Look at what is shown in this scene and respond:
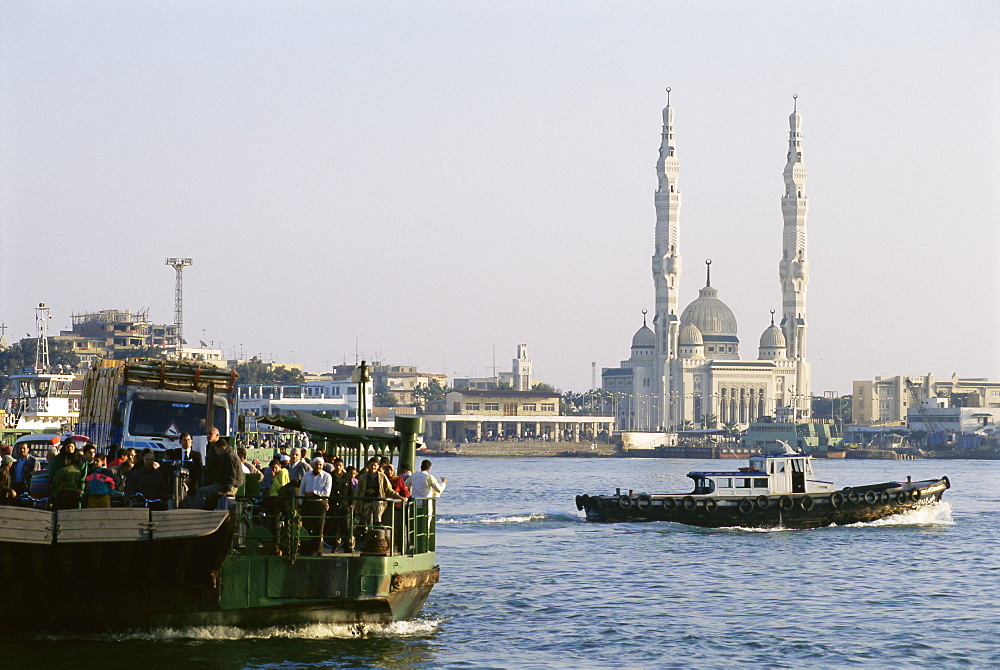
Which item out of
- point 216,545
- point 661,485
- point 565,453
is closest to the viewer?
point 216,545

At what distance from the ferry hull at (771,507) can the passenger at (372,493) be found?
2926 centimetres

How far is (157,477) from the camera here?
18719mm

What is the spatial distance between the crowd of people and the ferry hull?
Answer: 27.7 m

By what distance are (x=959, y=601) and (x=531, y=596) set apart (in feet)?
27.2

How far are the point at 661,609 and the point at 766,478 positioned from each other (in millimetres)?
21409

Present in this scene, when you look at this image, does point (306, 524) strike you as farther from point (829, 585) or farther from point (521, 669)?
point (829, 585)

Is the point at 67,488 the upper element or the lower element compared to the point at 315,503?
upper

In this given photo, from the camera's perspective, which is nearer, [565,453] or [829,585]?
[829,585]

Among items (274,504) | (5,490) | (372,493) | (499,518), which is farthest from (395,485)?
Answer: (499,518)

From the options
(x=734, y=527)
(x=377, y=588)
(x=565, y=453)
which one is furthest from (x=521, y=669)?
(x=565, y=453)

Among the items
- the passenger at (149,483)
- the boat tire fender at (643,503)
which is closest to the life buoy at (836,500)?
the boat tire fender at (643,503)

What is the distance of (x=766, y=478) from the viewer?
47.9 metres

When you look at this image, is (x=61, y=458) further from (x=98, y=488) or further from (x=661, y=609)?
(x=661, y=609)

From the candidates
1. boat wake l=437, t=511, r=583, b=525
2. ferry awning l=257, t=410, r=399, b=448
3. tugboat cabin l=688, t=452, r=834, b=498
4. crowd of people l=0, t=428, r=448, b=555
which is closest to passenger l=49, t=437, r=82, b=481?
crowd of people l=0, t=428, r=448, b=555
